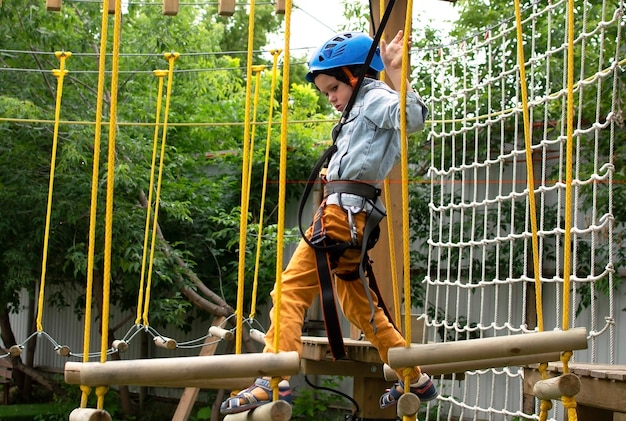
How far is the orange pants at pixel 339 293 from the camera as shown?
7.38 ft

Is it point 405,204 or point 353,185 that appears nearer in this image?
point 405,204

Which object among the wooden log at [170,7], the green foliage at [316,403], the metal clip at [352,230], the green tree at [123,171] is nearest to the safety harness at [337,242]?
the metal clip at [352,230]

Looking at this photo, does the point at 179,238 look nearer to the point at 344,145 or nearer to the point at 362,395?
the point at 362,395

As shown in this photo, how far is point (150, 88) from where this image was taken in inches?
283

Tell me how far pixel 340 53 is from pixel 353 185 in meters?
0.34

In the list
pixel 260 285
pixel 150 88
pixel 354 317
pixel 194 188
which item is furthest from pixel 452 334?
pixel 354 317

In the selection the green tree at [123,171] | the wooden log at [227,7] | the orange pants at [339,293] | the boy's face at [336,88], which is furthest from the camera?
the green tree at [123,171]

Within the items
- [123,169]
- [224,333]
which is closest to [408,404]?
[224,333]

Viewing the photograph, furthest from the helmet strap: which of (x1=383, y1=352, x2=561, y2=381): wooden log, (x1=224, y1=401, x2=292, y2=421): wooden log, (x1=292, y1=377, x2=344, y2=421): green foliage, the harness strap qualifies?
(x1=292, y1=377, x2=344, y2=421): green foliage

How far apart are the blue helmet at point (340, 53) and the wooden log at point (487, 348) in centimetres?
83

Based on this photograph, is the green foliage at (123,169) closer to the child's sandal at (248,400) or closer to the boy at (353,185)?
the boy at (353,185)

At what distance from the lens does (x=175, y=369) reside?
1.85 metres

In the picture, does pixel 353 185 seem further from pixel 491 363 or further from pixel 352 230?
pixel 491 363

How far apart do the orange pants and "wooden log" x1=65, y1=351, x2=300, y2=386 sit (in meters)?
0.31
